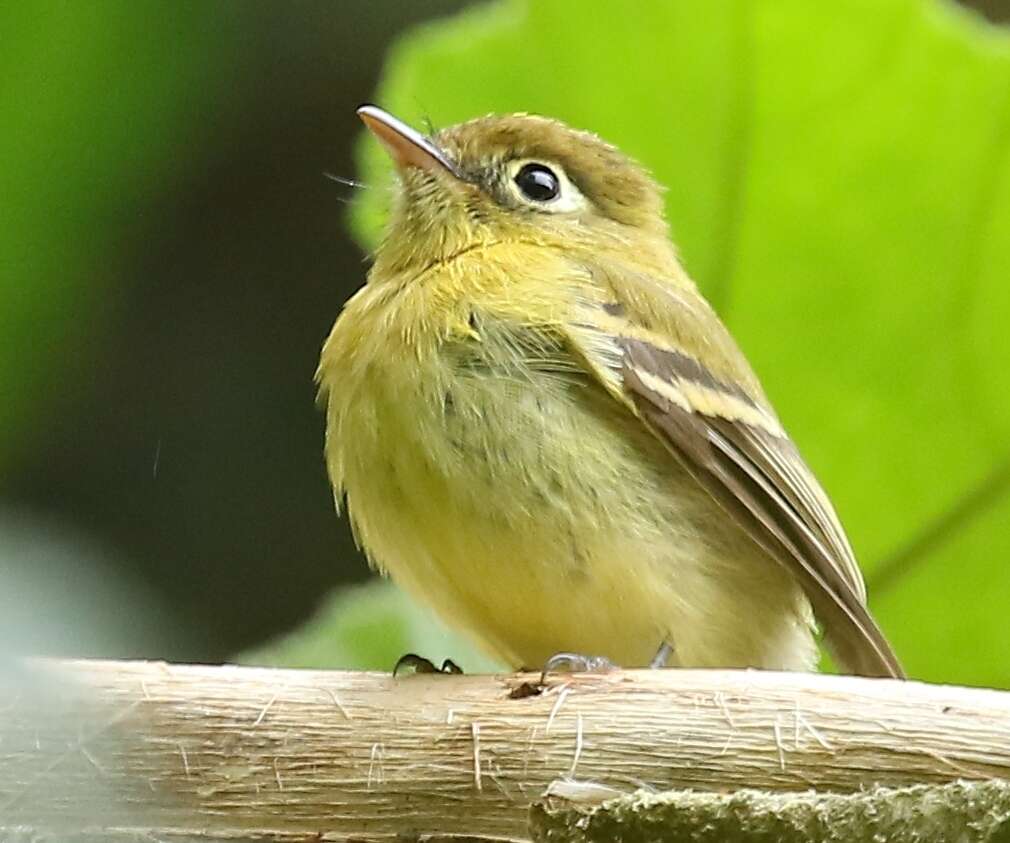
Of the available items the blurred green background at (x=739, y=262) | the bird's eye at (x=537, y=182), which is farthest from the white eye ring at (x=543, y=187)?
the blurred green background at (x=739, y=262)

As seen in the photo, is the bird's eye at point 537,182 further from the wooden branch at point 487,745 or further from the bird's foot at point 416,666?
the wooden branch at point 487,745

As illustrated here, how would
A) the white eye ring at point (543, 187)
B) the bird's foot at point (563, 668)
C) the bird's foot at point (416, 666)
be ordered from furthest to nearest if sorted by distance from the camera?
1. the white eye ring at point (543, 187)
2. the bird's foot at point (416, 666)
3. the bird's foot at point (563, 668)

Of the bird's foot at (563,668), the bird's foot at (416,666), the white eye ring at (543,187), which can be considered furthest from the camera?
the white eye ring at (543,187)

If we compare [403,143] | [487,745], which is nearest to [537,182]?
[403,143]

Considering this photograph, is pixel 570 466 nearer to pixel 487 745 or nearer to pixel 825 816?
pixel 487 745

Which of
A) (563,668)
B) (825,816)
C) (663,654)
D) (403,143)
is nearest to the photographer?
(825,816)

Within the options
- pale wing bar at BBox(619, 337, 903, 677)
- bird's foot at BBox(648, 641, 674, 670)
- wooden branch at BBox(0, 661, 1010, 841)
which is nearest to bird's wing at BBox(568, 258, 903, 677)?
pale wing bar at BBox(619, 337, 903, 677)
